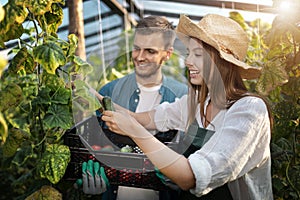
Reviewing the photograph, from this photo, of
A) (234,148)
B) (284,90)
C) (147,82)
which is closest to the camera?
(234,148)

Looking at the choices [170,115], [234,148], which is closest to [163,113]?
[170,115]

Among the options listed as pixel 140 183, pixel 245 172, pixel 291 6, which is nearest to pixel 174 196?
pixel 140 183

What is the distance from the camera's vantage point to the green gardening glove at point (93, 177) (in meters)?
1.65

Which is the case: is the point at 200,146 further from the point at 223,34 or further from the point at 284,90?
the point at 284,90

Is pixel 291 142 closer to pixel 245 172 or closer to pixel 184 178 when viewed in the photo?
pixel 245 172

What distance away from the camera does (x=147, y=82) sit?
191cm

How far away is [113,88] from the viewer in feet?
6.75

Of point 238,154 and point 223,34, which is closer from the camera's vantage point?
point 238,154

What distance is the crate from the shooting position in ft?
5.23

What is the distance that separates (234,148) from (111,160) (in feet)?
1.39

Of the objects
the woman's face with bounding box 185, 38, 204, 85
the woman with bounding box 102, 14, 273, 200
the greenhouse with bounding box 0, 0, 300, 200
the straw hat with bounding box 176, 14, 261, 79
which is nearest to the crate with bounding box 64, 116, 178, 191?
the greenhouse with bounding box 0, 0, 300, 200

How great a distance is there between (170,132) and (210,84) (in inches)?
15.2

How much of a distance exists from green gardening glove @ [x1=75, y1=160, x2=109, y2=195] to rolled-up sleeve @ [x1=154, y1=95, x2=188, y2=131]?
37 cm

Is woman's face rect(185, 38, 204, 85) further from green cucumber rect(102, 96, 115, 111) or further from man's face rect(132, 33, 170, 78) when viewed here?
green cucumber rect(102, 96, 115, 111)
